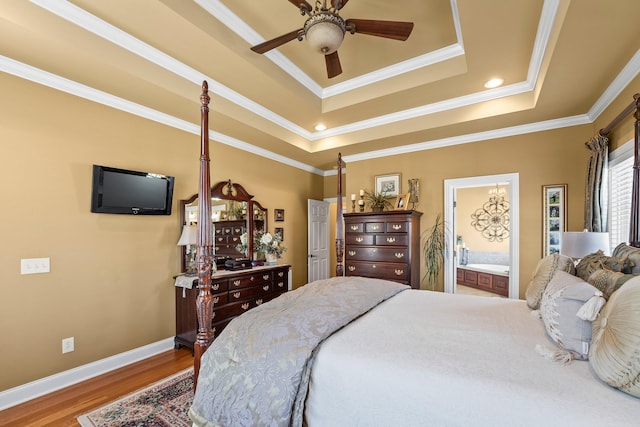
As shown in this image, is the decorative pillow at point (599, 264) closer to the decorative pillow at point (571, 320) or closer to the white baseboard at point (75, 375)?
the decorative pillow at point (571, 320)

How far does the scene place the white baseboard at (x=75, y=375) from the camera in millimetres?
2213

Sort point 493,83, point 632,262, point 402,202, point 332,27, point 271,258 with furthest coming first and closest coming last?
point 402,202 → point 271,258 → point 493,83 → point 332,27 → point 632,262

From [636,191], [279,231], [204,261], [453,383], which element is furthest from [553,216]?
[204,261]

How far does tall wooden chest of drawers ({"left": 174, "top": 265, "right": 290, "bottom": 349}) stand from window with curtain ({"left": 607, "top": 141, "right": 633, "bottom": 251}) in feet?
12.3

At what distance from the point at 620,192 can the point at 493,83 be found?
61.8 inches

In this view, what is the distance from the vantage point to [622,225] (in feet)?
8.59

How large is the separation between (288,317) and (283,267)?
2.72m

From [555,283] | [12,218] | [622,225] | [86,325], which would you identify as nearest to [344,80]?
[555,283]

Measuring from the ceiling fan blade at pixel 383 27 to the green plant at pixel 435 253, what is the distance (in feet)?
8.95

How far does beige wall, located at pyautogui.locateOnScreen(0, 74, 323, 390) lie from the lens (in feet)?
7.45

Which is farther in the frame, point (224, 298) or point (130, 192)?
point (224, 298)

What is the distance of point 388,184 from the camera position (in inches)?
179

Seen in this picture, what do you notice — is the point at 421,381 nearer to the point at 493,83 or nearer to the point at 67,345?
the point at 67,345

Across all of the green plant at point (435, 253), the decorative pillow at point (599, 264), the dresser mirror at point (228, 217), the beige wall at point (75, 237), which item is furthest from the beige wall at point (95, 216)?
the decorative pillow at point (599, 264)
